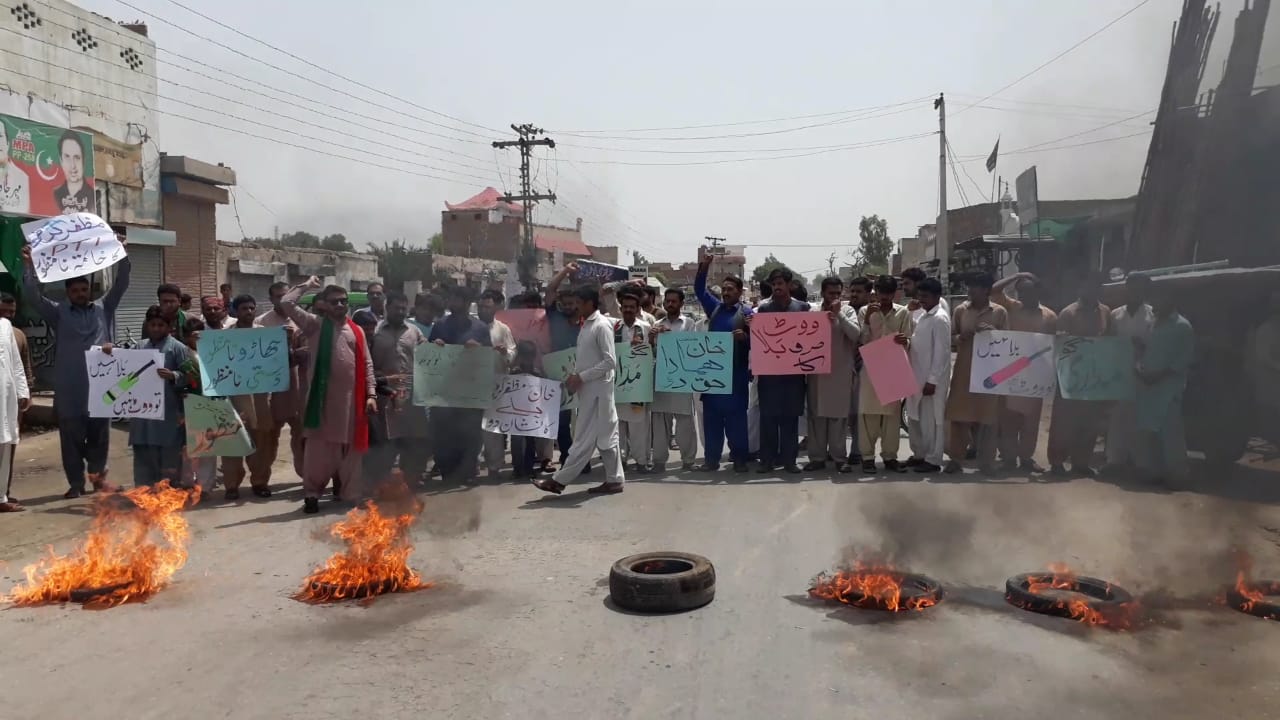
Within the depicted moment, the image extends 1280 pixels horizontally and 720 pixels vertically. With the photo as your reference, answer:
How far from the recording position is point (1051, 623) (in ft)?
15.5

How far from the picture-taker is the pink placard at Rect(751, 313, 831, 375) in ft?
30.0

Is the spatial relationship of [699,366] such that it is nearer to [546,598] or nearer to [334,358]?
[334,358]

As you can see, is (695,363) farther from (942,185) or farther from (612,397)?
(942,185)

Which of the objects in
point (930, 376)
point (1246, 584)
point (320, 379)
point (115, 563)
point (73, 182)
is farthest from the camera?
point (73, 182)

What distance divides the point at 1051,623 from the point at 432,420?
243 inches

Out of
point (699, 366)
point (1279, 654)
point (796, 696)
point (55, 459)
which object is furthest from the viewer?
point (55, 459)

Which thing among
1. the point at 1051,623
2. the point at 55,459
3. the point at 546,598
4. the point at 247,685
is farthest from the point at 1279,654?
the point at 55,459

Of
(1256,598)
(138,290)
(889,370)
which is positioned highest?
(138,290)

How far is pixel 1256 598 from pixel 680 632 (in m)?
3.19

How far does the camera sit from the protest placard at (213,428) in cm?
812

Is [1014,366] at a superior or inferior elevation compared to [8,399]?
superior

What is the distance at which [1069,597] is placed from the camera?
193 inches

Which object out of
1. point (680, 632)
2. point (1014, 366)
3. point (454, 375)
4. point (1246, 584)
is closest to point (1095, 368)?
point (1014, 366)

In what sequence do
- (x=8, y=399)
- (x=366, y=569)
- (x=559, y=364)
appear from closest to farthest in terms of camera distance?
1. (x=366, y=569)
2. (x=8, y=399)
3. (x=559, y=364)
